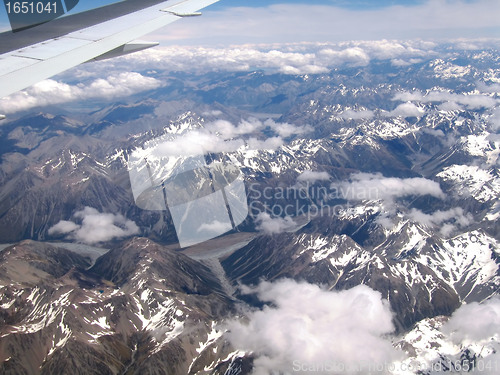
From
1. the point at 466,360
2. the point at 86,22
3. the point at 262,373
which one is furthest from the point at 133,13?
the point at 466,360

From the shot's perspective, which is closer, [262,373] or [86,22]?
[86,22]

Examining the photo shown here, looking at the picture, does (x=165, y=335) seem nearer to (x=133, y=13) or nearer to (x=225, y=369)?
(x=225, y=369)

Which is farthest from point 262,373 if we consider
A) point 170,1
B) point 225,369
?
point 170,1

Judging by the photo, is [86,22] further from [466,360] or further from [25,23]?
[466,360]

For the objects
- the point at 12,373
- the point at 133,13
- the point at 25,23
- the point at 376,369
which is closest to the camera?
the point at 25,23

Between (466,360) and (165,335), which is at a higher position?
(165,335)

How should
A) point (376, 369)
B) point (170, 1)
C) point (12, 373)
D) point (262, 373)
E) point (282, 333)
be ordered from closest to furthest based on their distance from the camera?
1. point (170, 1)
2. point (12, 373)
3. point (262, 373)
4. point (376, 369)
5. point (282, 333)

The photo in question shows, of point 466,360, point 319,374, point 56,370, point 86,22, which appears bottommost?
point 466,360
